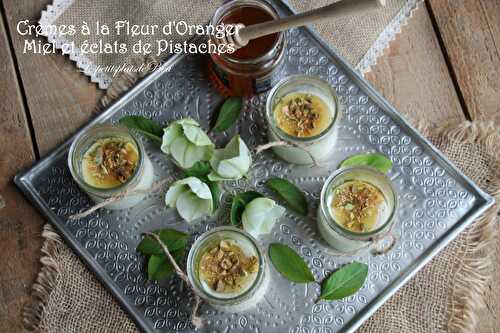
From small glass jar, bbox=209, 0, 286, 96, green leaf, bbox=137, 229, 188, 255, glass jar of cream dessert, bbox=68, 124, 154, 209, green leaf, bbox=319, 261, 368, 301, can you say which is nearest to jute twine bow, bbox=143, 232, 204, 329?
green leaf, bbox=137, 229, 188, 255

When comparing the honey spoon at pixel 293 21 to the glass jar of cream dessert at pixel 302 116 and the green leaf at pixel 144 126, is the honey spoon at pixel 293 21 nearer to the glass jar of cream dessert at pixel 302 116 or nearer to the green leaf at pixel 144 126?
the glass jar of cream dessert at pixel 302 116

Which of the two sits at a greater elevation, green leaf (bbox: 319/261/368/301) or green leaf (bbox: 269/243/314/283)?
green leaf (bbox: 319/261/368/301)

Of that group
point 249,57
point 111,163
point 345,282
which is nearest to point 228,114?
point 249,57

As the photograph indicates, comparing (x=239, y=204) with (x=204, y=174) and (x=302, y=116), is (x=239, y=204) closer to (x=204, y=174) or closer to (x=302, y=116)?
(x=204, y=174)

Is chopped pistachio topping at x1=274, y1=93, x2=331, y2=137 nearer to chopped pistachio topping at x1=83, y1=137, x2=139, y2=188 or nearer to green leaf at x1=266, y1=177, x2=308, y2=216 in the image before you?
green leaf at x1=266, y1=177, x2=308, y2=216

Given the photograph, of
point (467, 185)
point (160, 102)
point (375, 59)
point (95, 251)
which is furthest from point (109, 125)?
point (467, 185)
